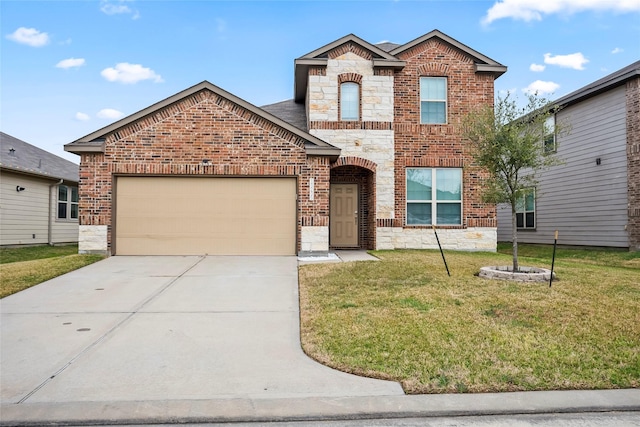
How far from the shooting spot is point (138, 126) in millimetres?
12109

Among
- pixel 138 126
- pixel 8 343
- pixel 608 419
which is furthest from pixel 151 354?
pixel 138 126

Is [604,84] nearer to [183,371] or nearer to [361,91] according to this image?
[361,91]

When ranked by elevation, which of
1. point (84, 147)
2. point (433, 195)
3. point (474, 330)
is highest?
point (84, 147)

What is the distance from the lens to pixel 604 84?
15.3 metres

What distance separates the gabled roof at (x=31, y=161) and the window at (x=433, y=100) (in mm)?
14422

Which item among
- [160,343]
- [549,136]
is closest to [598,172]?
[549,136]

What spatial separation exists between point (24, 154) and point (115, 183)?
994 centimetres

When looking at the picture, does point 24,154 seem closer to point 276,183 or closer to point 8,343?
point 276,183

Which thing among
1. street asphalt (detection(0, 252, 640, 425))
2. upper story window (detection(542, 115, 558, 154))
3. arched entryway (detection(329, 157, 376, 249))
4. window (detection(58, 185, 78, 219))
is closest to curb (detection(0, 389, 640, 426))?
street asphalt (detection(0, 252, 640, 425))

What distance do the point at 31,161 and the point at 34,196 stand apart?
5.58ft

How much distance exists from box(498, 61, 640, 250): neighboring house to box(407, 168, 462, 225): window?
2796mm

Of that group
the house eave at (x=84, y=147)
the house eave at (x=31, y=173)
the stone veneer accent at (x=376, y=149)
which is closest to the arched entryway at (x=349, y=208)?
the stone veneer accent at (x=376, y=149)

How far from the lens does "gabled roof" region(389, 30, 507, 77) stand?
1494cm

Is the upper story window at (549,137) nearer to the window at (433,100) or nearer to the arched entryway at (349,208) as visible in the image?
the window at (433,100)
